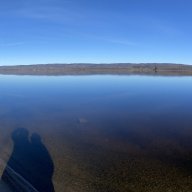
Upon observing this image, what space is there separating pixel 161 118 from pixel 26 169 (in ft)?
49.9

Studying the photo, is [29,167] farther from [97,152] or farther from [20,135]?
[20,135]

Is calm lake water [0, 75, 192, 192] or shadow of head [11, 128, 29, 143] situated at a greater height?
shadow of head [11, 128, 29, 143]

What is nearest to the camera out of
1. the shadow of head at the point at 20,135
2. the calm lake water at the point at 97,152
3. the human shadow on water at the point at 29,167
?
the human shadow on water at the point at 29,167

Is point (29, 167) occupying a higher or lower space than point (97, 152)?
higher

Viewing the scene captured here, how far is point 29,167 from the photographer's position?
14.0 meters

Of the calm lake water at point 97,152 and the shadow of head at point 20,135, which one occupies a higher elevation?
the shadow of head at point 20,135

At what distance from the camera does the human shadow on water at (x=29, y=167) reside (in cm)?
1130

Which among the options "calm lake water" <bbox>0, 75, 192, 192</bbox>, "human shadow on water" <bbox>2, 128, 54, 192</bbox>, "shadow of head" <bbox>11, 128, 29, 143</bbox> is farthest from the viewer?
"shadow of head" <bbox>11, 128, 29, 143</bbox>

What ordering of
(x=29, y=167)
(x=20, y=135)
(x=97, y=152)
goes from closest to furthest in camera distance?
(x=29, y=167) → (x=97, y=152) → (x=20, y=135)

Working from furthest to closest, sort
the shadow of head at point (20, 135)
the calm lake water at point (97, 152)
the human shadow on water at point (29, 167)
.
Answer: the shadow of head at point (20, 135) < the calm lake water at point (97, 152) < the human shadow on water at point (29, 167)

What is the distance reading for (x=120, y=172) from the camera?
45.0 feet

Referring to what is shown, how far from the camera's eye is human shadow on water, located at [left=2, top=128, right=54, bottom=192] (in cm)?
1130

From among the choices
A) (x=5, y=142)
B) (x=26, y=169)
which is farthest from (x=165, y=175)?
(x=5, y=142)

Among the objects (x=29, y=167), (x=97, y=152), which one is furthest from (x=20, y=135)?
(x=29, y=167)
